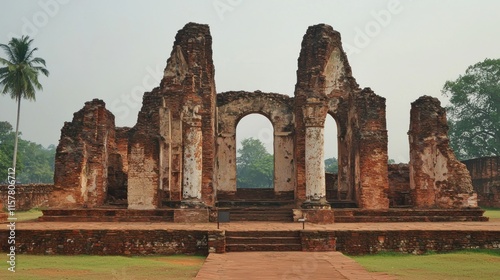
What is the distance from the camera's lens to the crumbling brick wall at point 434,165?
699 inches

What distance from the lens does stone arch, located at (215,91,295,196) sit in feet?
69.6

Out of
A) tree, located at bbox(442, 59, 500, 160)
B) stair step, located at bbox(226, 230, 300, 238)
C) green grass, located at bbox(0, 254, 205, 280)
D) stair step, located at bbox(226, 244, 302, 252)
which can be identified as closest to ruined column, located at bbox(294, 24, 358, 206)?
stair step, located at bbox(226, 230, 300, 238)

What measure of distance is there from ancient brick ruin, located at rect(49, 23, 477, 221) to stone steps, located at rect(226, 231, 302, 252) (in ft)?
13.1

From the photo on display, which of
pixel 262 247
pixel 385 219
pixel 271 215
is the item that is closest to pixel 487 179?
pixel 385 219

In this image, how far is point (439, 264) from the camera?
9.34 metres

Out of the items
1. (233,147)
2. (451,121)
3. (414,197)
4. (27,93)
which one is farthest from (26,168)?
(414,197)

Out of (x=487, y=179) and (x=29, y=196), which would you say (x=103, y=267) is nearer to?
(x=29, y=196)

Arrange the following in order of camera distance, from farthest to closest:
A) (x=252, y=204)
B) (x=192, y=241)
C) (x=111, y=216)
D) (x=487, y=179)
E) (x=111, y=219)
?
(x=487, y=179)
(x=252, y=204)
(x=111, y=216)
(x=111, y=219)
(x=192, y=241)

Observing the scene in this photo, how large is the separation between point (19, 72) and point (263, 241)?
87.4 ft

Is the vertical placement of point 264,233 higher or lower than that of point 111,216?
lower

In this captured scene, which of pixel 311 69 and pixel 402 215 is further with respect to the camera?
→ pixel 311 69

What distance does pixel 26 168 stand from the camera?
Answer: 284 feet

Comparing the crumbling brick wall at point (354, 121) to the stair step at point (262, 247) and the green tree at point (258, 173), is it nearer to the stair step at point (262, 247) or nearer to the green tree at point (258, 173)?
the stair step at point (262, 247)

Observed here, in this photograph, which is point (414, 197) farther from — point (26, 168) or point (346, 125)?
point (26, 168)
